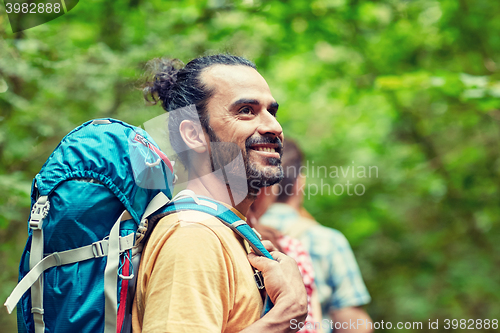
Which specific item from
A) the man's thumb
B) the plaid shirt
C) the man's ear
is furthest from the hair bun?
the plaid shirt

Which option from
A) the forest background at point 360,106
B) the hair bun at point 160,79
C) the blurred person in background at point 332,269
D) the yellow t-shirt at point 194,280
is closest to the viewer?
the yellow t-shirt at point 194,280

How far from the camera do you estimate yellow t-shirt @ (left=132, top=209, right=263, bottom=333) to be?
118 cm

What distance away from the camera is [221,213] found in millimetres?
1449

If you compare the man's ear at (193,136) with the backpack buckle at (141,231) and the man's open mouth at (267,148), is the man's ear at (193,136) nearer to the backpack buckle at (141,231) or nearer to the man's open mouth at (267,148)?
the man's open mouth at (267,148)

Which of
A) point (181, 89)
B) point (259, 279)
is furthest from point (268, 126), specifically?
point (259, 279)

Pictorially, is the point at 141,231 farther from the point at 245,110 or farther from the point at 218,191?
the point at 245,110

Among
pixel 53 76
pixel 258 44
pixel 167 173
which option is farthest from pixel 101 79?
pixel 167 173

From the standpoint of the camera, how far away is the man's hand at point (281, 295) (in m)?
1.28

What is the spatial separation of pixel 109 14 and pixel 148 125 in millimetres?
3058

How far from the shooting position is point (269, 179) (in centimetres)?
157

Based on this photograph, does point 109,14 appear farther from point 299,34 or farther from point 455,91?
point 455,91

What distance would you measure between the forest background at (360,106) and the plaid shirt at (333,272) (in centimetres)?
144

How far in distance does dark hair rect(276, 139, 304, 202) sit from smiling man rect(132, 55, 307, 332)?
5.12ft

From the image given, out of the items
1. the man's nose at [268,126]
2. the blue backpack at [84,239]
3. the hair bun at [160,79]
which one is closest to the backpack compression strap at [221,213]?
the blue backpack at [84,239]
